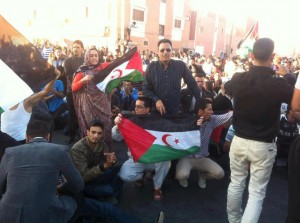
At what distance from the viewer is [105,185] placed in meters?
3.37

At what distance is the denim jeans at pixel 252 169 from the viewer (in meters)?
2.60

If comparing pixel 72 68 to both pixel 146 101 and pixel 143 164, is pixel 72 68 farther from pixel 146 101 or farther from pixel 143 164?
pixel 143 164

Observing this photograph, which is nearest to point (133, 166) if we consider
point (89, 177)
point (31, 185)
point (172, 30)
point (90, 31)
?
point (89, 177)

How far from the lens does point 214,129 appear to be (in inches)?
156

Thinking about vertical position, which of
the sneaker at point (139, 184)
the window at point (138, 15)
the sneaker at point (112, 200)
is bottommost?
the sneaker at point (139, 184)

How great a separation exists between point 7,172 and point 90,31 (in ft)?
90.8

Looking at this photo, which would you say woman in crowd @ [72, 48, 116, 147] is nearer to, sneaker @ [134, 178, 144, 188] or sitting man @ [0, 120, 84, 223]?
sneaker @ [134, 178, 144, 188]

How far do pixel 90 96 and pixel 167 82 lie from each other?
1184mm

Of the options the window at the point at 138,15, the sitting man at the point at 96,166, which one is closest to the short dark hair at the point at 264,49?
the sitting man at the point at 96,166

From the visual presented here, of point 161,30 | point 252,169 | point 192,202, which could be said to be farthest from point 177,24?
point 252,169

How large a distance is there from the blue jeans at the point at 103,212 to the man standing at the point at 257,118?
3.43ft

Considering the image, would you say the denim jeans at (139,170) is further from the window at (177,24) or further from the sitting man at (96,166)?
the window at (177,24)

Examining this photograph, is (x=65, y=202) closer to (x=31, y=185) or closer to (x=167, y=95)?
(x=31, y=185)

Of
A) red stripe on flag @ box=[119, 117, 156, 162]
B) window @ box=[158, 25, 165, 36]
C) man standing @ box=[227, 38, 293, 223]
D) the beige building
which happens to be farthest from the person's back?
window @ box=[158, 25, 165, 36]
